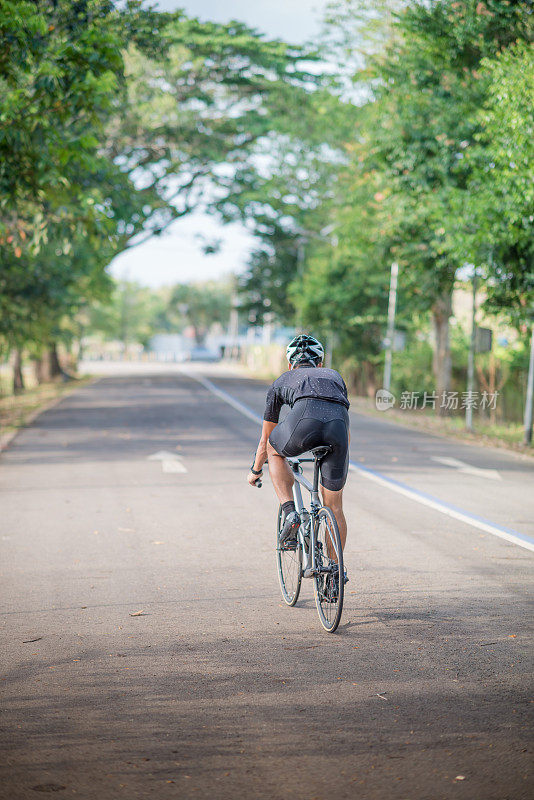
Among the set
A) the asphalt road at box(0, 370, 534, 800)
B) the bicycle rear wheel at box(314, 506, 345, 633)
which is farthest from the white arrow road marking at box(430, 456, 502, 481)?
the bicycle rear wheel at box(314, 506, 345, 633)

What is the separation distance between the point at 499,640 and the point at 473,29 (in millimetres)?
13185

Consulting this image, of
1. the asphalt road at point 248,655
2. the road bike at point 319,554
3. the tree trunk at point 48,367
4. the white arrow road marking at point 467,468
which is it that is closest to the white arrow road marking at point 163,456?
the asphalt road at point 248,655

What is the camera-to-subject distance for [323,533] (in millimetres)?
6113

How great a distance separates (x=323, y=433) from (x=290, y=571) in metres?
1.14

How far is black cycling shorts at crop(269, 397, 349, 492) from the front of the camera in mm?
5984

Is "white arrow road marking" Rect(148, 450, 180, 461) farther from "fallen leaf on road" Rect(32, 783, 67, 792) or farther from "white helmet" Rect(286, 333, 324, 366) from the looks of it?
"fallen leaf on road" Rect(32, 783, 67, 792)

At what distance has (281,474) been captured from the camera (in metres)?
6.43

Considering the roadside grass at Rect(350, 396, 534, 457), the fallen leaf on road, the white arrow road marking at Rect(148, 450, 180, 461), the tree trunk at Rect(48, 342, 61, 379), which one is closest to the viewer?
the fallen leaf on road

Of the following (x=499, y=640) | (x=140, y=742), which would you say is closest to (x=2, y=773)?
(x=140, y=742)

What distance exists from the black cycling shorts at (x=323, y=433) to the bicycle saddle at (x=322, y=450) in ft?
0.06

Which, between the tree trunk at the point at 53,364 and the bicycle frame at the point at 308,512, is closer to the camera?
the bicycle frame at the point at 308,512

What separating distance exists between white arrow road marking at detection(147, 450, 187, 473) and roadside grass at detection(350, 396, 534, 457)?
6503mm

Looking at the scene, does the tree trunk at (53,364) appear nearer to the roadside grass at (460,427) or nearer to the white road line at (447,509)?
the roadside grass at (460,427)

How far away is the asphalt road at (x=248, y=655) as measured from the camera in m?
3.92
